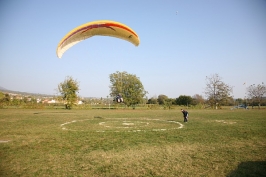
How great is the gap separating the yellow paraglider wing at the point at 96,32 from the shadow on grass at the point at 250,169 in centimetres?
1291

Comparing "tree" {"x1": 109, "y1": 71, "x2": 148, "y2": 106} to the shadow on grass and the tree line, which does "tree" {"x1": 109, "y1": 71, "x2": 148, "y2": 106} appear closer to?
the tree line

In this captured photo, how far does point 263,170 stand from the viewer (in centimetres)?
613

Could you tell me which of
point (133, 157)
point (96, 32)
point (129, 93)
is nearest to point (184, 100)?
point (129, 93)

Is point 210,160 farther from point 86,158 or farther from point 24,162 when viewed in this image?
point 24,162

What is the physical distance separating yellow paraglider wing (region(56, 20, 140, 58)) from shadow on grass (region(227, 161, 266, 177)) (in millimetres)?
12909

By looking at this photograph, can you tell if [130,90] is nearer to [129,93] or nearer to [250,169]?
[129,93]

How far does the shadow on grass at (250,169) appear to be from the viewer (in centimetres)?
582

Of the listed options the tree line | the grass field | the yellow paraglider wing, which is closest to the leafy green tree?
the tree line

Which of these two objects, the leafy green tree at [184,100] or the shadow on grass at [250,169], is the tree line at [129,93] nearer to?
the leafy green tree at [184,100]

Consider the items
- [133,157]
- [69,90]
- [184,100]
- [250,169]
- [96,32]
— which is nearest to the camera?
[250,169]

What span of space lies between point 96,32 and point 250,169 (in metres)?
14.7

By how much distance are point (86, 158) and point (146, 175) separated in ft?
9.42

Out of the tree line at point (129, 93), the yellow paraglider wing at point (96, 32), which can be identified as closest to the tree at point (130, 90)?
the tree line at point (129, 93)

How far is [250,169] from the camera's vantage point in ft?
20.4
